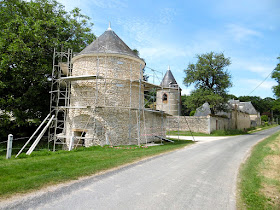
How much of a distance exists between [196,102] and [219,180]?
68.7 feet

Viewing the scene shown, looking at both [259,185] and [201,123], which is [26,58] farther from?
[201,123]

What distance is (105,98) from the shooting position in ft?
43.9

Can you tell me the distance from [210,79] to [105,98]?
62.9 feet

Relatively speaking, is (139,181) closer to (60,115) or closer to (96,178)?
(96,178)

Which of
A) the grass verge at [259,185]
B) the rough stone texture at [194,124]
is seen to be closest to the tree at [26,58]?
the grass verge at [259,185]

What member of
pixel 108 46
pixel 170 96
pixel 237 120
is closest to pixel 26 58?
pixel 108 46

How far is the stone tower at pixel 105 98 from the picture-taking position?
42.5 feet

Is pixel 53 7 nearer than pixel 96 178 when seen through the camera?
No

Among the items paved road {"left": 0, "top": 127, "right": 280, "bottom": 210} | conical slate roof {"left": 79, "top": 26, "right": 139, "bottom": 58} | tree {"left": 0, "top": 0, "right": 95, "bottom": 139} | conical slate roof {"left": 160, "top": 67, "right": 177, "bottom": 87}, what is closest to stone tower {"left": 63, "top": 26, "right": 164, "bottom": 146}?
conical slate roof {"left": 79, "top": 26, "right": 139, "bottom": 58}

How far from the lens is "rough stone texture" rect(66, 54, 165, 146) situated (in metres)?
12.9

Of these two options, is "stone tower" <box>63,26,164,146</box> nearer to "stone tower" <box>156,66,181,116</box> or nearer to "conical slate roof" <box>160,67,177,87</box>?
"stone tower" <box>156,66,181,116</box>

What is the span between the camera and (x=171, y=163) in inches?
316

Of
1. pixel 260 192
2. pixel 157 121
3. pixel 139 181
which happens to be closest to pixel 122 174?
pixel 139 181

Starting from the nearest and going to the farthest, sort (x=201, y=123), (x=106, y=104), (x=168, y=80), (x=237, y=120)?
(x=106, y=104), (x=201, y=123), (x=168, y=80), (x=237, y=120)
